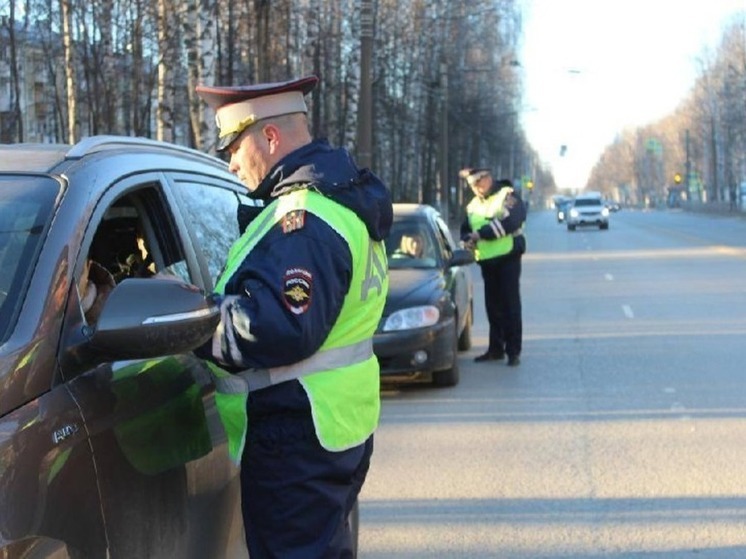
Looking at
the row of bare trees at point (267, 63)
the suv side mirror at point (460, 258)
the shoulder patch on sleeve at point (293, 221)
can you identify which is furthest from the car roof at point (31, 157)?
the row of bare trees at point (267, 63)

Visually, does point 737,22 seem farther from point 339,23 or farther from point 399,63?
Answer: point 339,23

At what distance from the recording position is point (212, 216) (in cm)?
399

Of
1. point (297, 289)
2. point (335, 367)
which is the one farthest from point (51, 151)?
point (335, 367)

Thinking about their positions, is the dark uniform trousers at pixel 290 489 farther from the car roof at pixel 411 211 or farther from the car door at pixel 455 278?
the car roof at pixel 411 211

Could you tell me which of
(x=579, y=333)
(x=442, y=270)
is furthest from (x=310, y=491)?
(x=579, y=333)

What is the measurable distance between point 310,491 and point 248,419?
0.82 feet

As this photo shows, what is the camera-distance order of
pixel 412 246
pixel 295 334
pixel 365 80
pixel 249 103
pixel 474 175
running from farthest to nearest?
A: pixel 365 80
pixel 474 175
pixel 412 246
pixel 249 103
pixel 295 334

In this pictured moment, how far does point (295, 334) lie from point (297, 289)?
0.37 feet

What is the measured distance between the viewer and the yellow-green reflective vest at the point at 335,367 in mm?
2746

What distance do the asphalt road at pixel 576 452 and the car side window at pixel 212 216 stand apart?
1858 mm

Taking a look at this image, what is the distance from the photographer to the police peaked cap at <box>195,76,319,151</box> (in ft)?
9.59

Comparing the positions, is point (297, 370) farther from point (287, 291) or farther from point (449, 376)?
point (449, 376)

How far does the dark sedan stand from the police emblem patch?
6044 millimetres

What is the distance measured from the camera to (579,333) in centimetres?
1290
